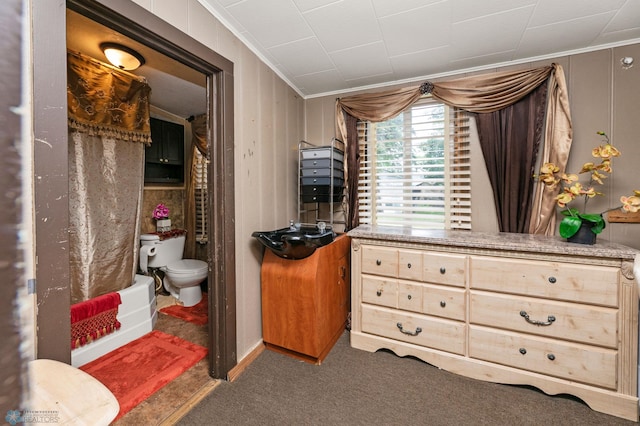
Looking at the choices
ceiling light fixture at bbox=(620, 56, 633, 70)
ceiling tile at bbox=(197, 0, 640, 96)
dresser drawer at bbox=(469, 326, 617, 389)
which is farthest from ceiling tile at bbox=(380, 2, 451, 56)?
dresser drawer at bbox=(469, 326, 617, 389)

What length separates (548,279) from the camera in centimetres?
171

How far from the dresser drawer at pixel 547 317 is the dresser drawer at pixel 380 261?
56 cm

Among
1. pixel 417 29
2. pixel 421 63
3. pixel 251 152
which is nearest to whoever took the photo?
pixel 417 29

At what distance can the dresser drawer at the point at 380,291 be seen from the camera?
212cm

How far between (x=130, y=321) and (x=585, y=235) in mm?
3474

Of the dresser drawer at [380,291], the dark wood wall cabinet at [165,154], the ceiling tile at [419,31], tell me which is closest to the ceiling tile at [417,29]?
the ceiling tile at [419,31]

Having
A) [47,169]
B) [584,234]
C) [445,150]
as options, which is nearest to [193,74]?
[47,169]

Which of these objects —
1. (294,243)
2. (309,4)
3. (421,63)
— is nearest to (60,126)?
(294,243)

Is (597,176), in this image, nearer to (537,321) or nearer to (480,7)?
(537,321)

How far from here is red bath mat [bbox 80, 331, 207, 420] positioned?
175 cm

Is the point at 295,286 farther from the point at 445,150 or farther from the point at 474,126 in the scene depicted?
Answer: the point at 474,126

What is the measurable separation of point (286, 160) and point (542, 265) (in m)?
2.13

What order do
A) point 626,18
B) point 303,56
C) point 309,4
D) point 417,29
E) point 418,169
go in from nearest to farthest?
point 309,4
point 626,18
point 417,29
point 303,56
point 418,169

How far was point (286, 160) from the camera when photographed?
265cm
